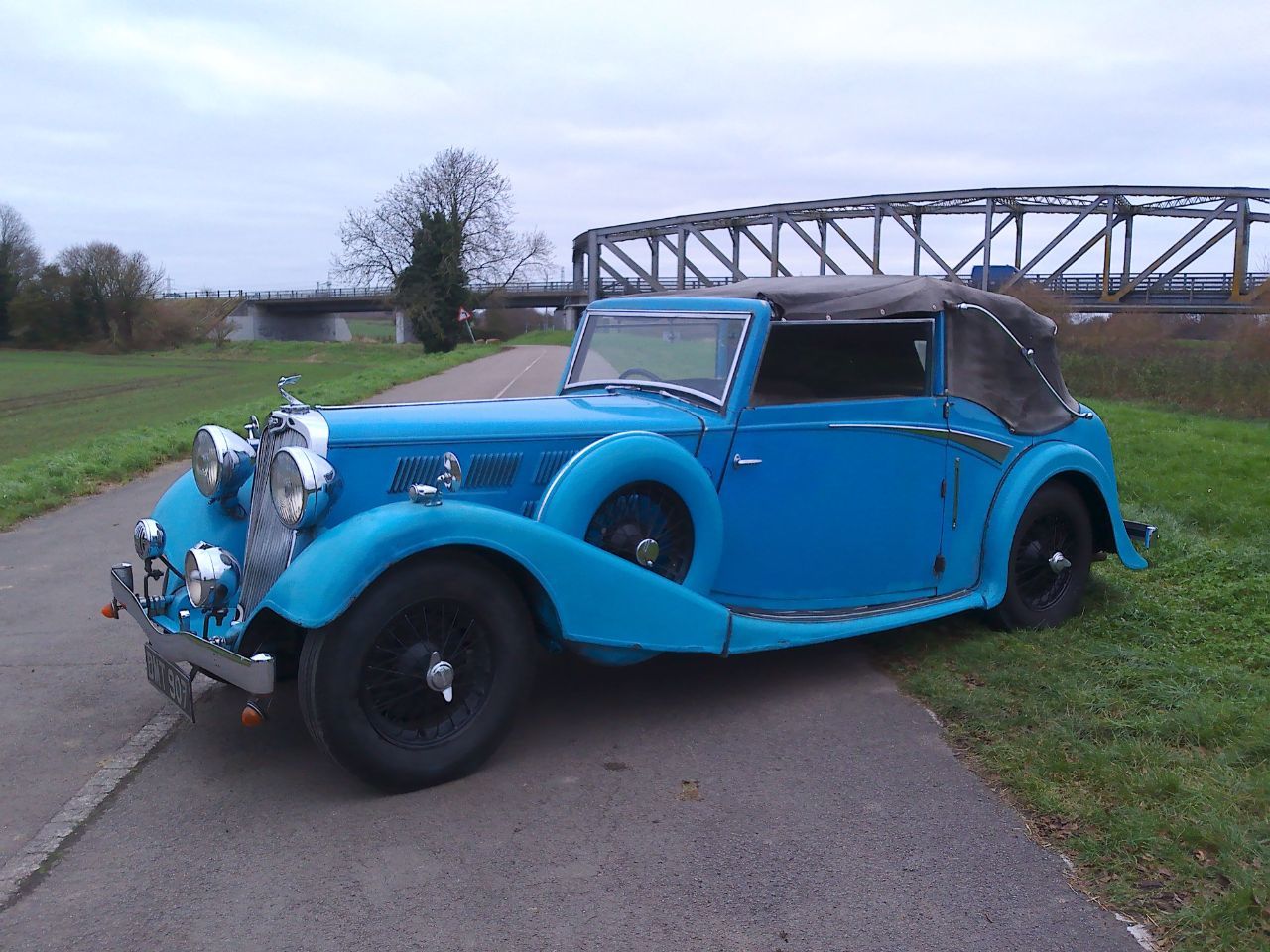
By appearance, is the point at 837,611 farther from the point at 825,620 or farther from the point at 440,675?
the point at 440,675

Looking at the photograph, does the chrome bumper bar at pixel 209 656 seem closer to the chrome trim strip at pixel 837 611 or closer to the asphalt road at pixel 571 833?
→ the asphalt road at pixel 571 833

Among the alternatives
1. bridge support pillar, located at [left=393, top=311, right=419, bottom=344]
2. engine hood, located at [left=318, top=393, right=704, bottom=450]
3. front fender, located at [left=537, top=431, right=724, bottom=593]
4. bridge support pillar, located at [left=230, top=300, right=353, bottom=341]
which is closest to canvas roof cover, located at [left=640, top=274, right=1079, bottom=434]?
engine hood, located at [left=318, top=393, right=704, bottom=450]

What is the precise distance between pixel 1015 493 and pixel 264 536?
369 centimetres

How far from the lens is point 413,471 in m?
4.14

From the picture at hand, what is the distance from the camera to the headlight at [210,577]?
4.10m

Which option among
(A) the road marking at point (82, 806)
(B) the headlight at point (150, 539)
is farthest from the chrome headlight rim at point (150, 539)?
(A) the road marking at point (82, 806)

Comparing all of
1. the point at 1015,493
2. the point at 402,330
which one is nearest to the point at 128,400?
the point at 1015,493

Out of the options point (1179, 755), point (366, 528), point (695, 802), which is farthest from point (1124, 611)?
point (366, 528)

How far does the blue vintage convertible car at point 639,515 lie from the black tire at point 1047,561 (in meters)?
0.02

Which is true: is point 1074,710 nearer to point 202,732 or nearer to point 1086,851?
point 1086,851

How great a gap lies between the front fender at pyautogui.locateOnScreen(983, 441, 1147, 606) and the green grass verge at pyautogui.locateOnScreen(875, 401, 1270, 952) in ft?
1.14

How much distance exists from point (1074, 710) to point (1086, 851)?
1.20 meters

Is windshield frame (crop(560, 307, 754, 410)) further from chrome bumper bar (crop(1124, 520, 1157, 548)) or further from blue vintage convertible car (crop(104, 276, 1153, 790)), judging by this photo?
chrome bumper bar (crop(1124, 520, 1157, 548))

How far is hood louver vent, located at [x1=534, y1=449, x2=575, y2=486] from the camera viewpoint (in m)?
4.42
